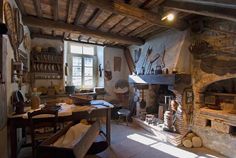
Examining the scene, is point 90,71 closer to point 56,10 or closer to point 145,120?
point 145,120

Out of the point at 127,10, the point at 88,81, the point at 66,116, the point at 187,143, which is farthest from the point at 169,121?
the point at 88,81

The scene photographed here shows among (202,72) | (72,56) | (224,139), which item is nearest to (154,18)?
(202,72)

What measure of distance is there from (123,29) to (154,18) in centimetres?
128

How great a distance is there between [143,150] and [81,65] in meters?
3.70

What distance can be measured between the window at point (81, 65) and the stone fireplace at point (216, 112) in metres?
3.65

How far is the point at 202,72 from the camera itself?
3.54 m

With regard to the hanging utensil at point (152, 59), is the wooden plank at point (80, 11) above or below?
above

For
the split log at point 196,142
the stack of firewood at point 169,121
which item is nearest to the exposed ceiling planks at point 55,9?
the stack of firewood at point 169,121

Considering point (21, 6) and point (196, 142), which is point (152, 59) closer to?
point (196, 142)

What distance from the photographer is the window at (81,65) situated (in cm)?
568

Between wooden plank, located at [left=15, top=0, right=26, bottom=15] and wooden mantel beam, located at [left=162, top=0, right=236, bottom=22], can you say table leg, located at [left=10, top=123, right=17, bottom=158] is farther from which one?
wooden mantel beam, located at [left=162, top=0, right=236, bottom=22]

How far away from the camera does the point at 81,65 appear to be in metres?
5.87

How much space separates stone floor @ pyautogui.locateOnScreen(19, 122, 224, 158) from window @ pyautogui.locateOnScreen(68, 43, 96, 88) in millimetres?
2498

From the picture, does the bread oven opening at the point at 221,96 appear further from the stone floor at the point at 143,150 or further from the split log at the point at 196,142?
the stone floor at the point at 143,150
